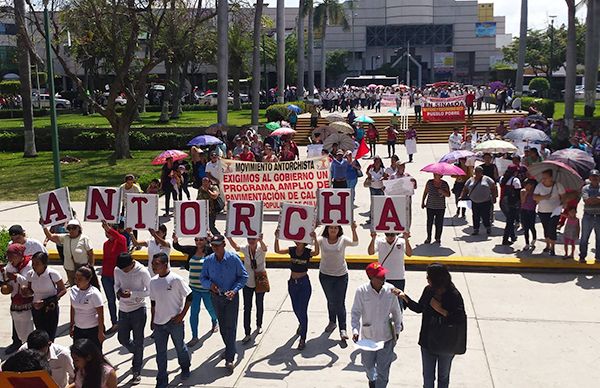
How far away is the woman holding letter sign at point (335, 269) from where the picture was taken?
29.1ft

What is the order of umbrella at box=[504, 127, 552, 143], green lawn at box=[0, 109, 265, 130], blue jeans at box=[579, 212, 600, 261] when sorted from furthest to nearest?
1. green lawn at box=[0, 109, 265, 130]
2. umbrella at box=[504, 127, 552, 143]
3. blue jeans at box=[579, 212, 600, 261]

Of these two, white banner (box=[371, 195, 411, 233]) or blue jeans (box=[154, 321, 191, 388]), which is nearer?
blue jeans (box=[154, 321, 191, 388])

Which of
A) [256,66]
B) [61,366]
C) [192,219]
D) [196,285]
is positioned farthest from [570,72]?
[61,366]

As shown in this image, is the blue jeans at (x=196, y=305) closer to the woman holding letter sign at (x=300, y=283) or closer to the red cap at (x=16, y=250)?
the woman holding letter sign at (x=300, y=283)

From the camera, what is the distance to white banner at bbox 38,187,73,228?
10.3 m

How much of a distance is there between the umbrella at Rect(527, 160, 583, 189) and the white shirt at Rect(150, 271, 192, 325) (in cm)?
760

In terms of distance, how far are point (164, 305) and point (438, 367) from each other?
3.02 m

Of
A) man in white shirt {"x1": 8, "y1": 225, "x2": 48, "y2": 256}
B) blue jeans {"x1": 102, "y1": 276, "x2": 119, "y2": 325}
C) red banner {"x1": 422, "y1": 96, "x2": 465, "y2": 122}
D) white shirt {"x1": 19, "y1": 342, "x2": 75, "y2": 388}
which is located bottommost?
blue jeans {"x1": 102, "y1": 276, "x2": 119, "y2": 325}

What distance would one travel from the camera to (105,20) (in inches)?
1170

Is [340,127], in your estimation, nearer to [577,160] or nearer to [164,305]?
[577,160]

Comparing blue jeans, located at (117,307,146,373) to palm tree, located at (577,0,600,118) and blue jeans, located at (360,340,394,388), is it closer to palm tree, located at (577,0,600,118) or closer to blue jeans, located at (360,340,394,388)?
blue jeans, located at (360,340,394,388)

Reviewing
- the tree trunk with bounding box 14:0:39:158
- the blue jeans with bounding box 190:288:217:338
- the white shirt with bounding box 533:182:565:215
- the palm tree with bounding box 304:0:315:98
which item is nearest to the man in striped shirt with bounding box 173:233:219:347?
the blue jeans with bounding box 190:288:217:338

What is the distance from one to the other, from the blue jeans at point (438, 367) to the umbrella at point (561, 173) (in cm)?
661

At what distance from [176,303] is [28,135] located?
80.8 feet
